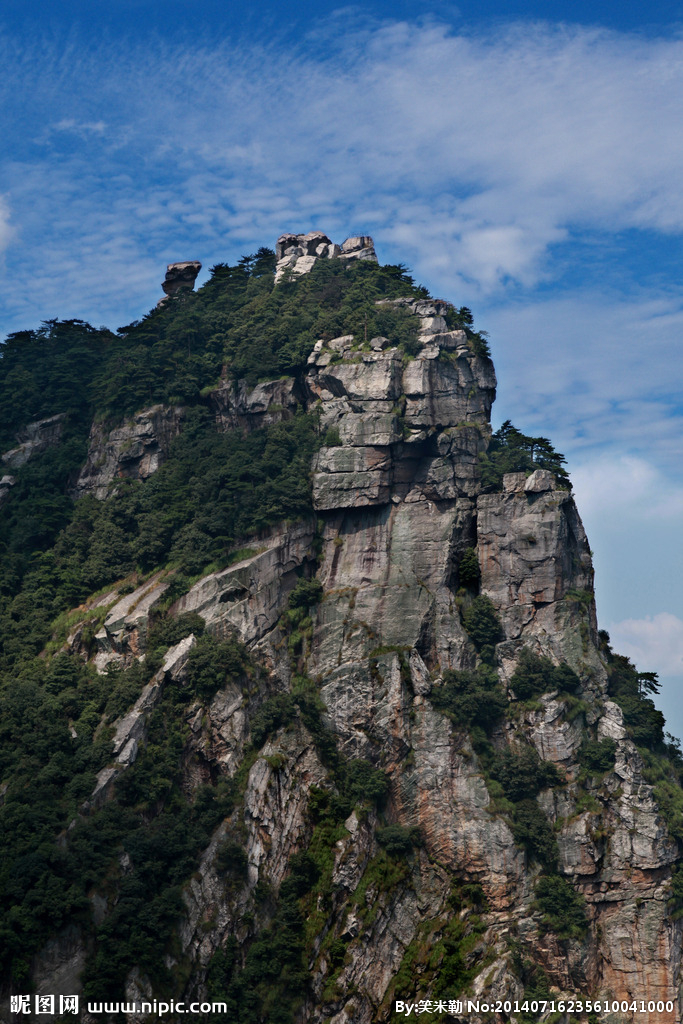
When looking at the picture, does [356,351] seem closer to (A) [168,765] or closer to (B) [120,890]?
(A) [168,765]

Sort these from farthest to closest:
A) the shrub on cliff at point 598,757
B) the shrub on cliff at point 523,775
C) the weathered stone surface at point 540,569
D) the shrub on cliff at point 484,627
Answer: the shrub on cliff at point 484,627 → the weathered stone surface at point 540,569 → the shrub on cliff at point 598,757 → the shrub on cliff at point 523,775

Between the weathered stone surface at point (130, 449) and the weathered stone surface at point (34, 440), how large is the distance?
3.60 metres

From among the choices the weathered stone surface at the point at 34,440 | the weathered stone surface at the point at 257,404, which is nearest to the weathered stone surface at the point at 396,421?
the weathered stone surface at the point at 257,404

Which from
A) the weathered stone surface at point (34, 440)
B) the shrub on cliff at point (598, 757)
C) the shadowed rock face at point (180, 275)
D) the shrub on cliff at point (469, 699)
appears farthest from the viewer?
the shadowed rock face at point (180, 275)

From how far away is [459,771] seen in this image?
5888cm

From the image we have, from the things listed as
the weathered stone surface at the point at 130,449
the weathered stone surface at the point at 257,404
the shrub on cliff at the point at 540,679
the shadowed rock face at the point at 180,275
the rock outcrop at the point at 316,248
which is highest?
the rock outcrop at the point at 316,248

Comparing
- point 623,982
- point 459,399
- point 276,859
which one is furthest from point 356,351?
point 623,982

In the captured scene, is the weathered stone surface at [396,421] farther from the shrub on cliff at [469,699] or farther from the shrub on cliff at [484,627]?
the shrub on cliff at [469,699]

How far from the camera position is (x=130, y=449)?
71.9m

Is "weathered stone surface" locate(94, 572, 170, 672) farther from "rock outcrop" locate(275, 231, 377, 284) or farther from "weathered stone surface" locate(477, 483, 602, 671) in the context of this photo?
"rock outcrop" locate(275, 231, 377, 284)

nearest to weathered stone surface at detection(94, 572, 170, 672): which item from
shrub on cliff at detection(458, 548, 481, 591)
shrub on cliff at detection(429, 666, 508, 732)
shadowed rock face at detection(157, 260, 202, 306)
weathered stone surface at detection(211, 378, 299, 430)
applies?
weathered stone surface at detection(211, 378, 299, 430)

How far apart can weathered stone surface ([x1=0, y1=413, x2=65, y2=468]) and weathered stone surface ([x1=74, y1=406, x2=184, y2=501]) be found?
3604 millimetres

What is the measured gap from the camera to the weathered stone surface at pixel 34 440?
245 ft

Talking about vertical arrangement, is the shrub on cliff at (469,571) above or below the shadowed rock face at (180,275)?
below
